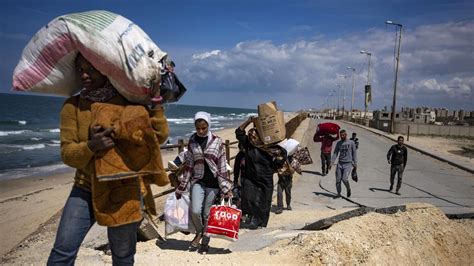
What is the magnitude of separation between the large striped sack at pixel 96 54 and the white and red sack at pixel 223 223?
2.75 m

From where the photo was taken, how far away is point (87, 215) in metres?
2.48

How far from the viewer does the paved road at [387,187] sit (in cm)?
965

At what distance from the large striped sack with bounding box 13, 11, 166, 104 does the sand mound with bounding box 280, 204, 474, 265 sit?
2.81 metres

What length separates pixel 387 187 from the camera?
39.0ft

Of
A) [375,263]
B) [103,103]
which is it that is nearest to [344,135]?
[375,263]

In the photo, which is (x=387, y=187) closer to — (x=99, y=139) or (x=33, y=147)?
(x=99, y=139)

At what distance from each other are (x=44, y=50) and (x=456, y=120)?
204 ft

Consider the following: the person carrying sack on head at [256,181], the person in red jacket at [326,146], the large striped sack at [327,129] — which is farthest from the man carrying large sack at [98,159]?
the person in red jacket at [326,146]

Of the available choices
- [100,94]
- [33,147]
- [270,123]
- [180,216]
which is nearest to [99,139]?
[100,94]

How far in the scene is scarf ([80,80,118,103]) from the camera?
8.10 feet

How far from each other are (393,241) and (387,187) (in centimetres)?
715

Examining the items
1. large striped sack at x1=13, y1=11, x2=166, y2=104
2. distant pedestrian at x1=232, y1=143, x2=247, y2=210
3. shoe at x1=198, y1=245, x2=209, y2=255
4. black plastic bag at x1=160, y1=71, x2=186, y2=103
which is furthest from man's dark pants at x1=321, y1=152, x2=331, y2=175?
large striped sack at x1=13, y1=11, x2=166, y2=104

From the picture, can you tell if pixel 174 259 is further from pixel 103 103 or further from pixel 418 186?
pixel 418 186

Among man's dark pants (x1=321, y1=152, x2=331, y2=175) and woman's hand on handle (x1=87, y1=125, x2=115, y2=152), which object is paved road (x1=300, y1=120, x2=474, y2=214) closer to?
man's dark pants (x1=321, y1=152, x2=331, y2=175)
